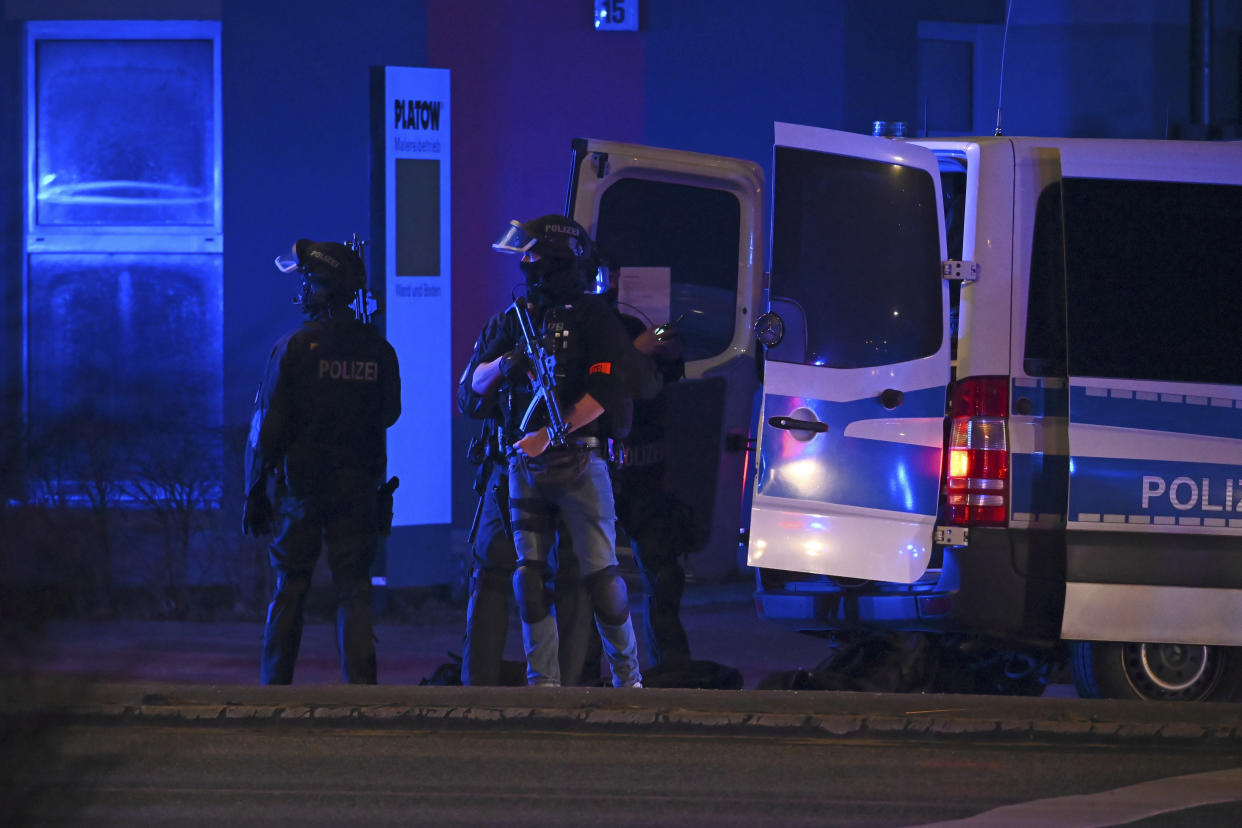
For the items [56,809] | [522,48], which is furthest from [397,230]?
[56,809]

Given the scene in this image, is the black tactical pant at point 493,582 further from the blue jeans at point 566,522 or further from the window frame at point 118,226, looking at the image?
the window frame at point 118,226

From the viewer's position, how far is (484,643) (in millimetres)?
5797

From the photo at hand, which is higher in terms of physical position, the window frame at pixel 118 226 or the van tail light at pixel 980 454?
the window frame at pixel 118 226

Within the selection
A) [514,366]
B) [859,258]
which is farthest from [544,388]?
[859,258]

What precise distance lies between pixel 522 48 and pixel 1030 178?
A: 477cm

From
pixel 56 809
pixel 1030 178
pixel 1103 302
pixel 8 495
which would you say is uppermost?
pixel 1030 178

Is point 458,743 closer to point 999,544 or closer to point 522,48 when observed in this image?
point 999,544

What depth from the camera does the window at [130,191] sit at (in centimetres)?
933

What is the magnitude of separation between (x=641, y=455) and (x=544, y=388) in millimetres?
820

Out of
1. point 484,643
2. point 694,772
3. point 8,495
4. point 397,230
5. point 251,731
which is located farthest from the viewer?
point 397,230

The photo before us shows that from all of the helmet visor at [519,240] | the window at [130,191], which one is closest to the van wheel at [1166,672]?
the helmet visor at [519,240]

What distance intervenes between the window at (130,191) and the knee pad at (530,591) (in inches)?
163

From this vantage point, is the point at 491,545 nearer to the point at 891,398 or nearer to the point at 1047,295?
the point at 891,398

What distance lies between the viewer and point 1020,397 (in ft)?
17.7
